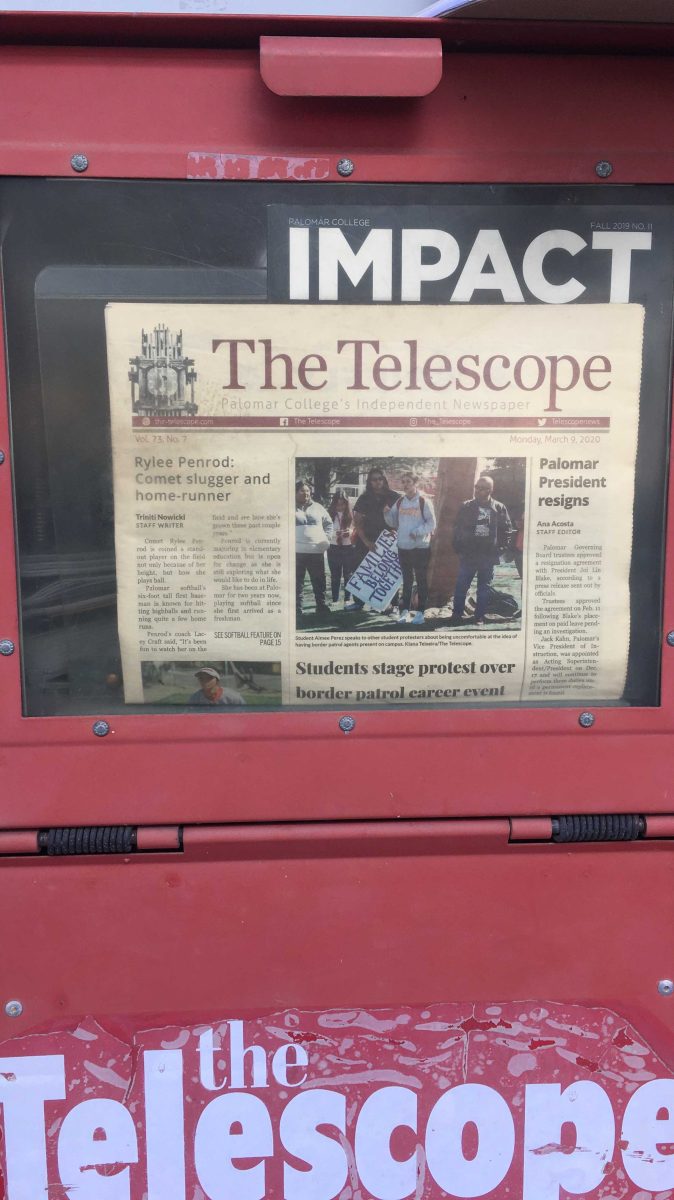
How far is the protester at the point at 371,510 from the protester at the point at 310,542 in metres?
0.04

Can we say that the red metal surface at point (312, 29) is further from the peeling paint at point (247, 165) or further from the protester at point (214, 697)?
the protester at point (214, 697)

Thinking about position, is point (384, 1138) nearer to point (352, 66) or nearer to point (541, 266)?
point (541, 266)

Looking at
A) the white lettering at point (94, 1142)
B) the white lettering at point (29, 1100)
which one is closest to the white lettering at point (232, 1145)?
the white lettering at point (94, 1142)

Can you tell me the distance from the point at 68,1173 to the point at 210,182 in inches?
57.3

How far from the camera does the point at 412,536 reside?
1.21 m

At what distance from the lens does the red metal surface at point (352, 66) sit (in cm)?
108

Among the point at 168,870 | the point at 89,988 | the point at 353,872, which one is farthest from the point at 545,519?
the point at 89,988

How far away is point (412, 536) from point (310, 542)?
0.15 m

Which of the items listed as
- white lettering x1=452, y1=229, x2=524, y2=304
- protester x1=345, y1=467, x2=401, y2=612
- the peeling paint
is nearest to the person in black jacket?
protester x1=345, y1=467, x2=401, y2=612

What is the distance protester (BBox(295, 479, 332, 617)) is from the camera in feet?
3.92

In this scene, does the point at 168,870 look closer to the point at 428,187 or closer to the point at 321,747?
the point at 321,747

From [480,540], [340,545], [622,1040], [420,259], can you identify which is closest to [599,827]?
[622,1040]

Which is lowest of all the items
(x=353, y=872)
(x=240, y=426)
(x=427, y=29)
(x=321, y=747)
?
(x=353, y=872)

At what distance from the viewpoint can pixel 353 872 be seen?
126cm
